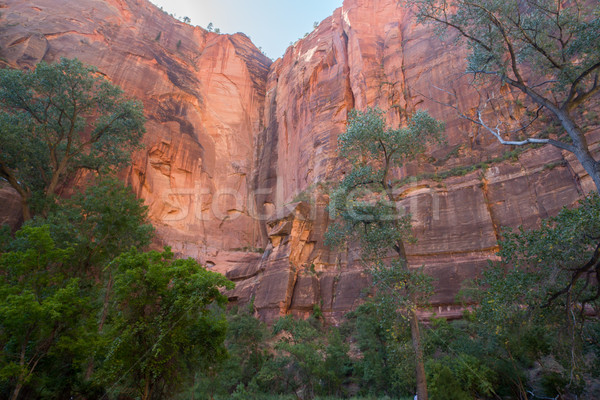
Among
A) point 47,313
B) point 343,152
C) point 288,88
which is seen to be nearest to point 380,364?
point 343,152

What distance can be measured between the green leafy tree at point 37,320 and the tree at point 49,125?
8.25 metres

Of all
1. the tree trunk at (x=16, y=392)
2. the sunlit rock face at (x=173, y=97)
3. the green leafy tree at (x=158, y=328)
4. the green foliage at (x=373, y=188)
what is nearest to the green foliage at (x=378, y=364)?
the green foliage at (x=373, y=188)

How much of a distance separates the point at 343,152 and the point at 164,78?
36.2 metres

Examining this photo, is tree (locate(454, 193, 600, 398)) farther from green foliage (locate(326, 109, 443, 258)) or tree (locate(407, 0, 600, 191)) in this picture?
green foliage (locate(326, 109, 443, 258))

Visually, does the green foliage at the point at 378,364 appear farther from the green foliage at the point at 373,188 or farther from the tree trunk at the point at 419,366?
the green foliage at the point at 373,188

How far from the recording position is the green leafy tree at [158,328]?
10.6 metres

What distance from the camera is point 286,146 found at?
46500 millimetres

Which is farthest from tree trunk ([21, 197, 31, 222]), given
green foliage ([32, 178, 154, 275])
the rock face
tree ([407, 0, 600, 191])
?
tree ([407, 0, 600, 191])

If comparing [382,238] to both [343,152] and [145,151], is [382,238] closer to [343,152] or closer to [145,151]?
[343,152]

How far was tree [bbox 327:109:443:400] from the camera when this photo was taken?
13141 millimetres

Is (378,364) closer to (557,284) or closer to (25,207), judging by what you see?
(557,284)

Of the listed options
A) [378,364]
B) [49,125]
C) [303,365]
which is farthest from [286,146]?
[378,364]

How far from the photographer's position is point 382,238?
1327 centimetres

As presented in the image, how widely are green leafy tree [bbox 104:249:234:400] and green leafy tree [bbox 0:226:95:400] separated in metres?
1.18
